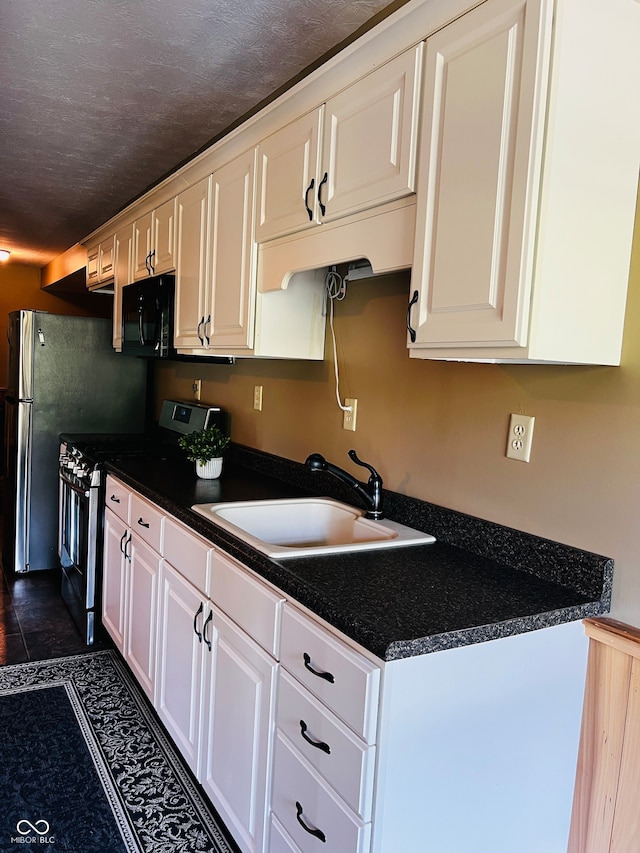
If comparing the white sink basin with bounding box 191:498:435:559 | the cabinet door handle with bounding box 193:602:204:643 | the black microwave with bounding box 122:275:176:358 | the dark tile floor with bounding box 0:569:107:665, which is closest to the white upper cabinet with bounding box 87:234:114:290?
the black microwave with bounding box 122:275:176:358

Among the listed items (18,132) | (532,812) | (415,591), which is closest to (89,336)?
(18,132)

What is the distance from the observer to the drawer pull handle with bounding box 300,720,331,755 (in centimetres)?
126

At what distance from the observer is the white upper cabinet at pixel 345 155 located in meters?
1.50

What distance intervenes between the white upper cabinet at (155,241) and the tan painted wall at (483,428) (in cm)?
83

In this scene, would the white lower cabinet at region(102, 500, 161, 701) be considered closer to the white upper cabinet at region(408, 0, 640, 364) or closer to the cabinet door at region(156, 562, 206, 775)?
the cabinet door at region(156, 562, 206, 775)

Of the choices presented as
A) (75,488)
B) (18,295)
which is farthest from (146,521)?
(18,295)

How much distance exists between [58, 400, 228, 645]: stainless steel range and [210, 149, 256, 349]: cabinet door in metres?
0.90

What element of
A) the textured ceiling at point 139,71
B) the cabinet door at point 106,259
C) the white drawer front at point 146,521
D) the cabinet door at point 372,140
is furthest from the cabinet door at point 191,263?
the cabinet door at point 106,259

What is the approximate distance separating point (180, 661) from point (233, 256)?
1423mm

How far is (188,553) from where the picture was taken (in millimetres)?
1994

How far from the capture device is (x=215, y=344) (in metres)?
2.49

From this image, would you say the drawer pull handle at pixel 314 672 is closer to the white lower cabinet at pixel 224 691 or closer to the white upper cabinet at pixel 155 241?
the white lower cabinet at pixel 224 691

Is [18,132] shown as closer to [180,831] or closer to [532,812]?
[180,831]

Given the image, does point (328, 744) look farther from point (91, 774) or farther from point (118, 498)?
point (118, 498)
